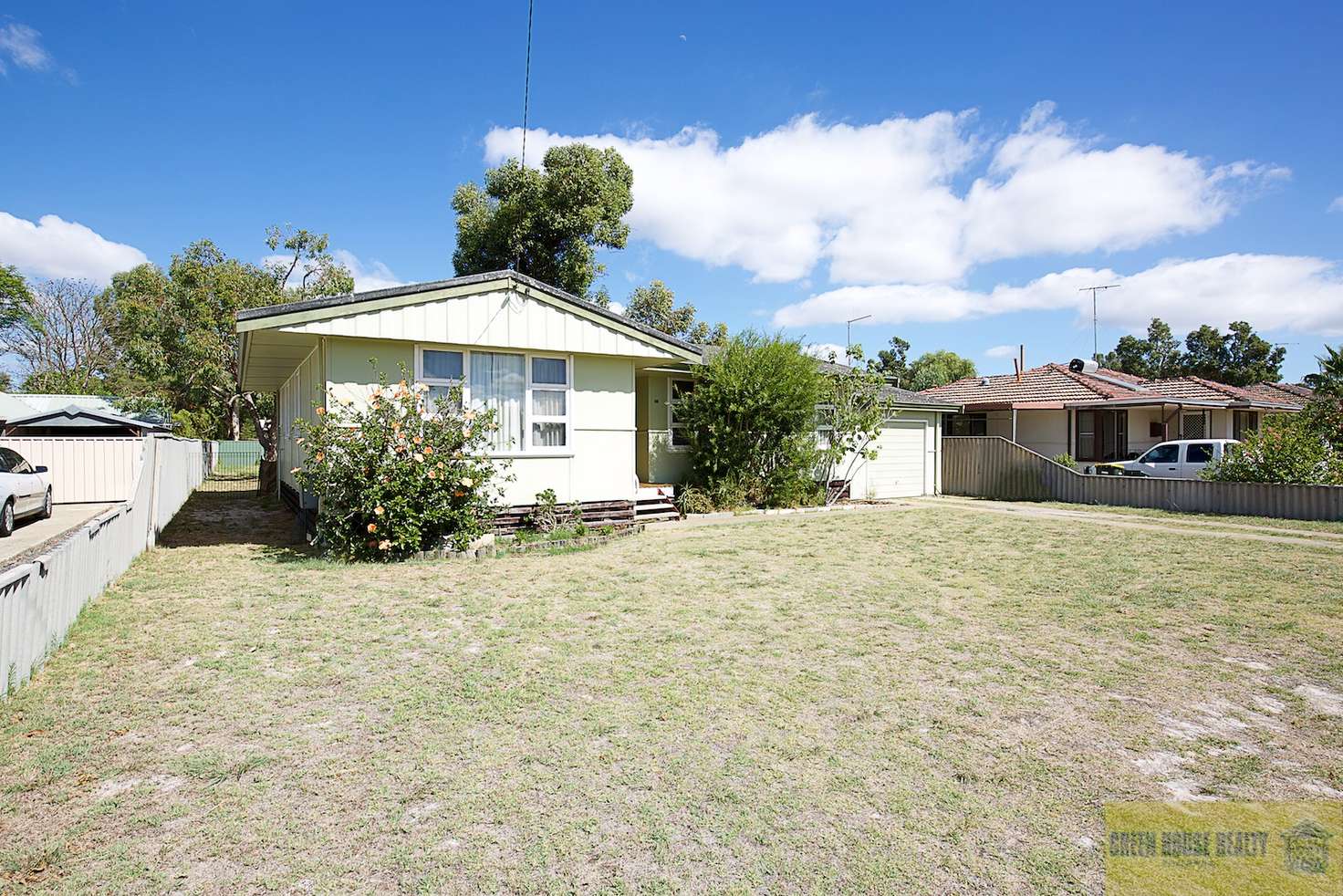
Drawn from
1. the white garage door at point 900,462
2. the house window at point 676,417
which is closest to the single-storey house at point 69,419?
A: the house window at point 676,417

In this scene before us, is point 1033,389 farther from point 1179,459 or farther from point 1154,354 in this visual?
point 1154,354

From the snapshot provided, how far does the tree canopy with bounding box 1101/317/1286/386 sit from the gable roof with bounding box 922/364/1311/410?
2028 cm

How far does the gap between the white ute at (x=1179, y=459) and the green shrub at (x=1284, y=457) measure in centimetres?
107

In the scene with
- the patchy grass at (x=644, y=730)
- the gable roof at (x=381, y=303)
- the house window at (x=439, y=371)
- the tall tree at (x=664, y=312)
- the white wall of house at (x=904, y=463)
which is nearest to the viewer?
the patchy grass at (x=644, y=730)

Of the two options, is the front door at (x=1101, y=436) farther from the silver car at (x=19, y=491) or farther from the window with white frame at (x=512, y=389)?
the silver car at (x=19, y=491)

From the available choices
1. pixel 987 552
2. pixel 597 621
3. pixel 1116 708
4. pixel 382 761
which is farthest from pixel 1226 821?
pixel 987 552

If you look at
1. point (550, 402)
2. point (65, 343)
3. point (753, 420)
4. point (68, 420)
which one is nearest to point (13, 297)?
point (65, 343)

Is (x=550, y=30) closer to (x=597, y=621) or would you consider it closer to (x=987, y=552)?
(x=597, y=621)

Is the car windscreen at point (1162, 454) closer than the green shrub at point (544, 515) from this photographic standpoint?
No

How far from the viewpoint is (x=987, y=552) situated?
10062 mm

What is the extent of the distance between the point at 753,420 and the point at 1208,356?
49129 millimetres

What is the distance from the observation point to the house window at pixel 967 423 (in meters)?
25.0

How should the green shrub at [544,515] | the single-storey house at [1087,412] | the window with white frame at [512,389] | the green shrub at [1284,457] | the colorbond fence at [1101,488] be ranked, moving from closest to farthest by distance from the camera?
the window with white frame at [512,389]
the green shrub at [544,515]
the colorbond fence at [1101,488]
the green shrub at [1284,457]
the single-storey house at [1087,412]

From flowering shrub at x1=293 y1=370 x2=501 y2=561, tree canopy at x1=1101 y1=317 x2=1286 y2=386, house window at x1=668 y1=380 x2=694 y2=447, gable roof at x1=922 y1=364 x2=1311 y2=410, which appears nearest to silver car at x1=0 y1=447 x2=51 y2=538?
flowering shrub at x1=293 y1=370 x2=501 y2=561
